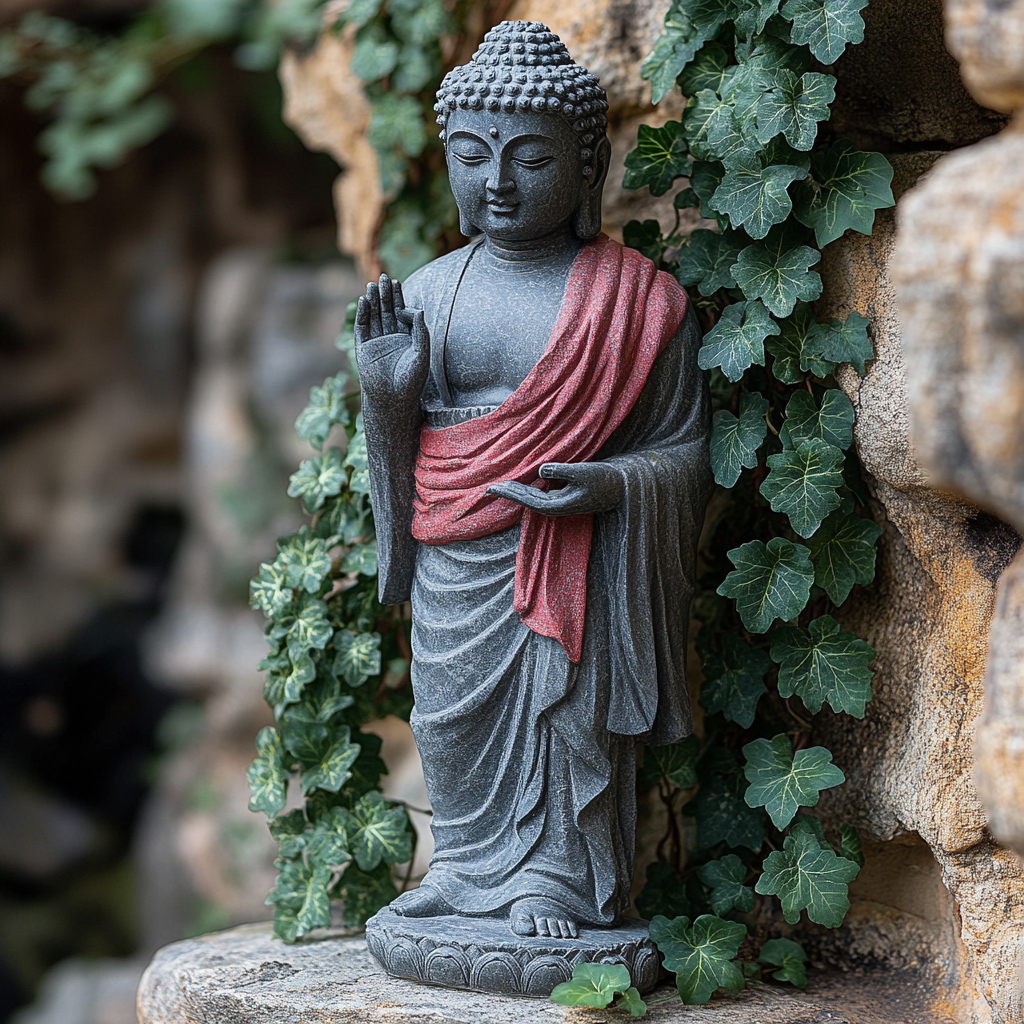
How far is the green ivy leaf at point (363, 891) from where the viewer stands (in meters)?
2.90

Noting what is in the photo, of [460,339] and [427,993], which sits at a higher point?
[460,339]

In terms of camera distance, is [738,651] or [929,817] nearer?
[929,817]

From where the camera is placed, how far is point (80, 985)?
4.99 m

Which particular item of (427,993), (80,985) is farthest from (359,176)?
(80,985)

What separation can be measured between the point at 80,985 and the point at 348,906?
272cm

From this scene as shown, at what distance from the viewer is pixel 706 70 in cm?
261

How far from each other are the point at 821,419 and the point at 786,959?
1.17 meters

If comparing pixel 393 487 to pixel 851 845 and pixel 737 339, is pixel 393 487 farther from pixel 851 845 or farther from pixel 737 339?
pixel 851 845

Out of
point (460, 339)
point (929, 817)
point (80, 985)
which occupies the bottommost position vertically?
point (80, 985)

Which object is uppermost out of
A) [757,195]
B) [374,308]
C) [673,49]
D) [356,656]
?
[673,49]

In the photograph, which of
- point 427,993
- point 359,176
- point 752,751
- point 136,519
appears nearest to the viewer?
point 427,993

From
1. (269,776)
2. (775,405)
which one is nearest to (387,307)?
(775,405)

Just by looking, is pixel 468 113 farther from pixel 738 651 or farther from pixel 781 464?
pixel 738 651

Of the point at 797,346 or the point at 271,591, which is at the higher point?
the point at 797,346
